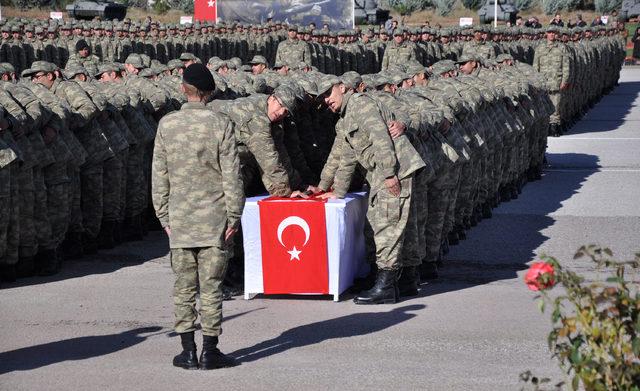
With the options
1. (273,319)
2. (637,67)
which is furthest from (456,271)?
(637,67)

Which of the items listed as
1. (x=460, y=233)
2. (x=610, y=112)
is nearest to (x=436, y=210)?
(x=460, y=233)

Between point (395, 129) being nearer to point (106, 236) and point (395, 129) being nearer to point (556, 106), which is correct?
point (106, 236)

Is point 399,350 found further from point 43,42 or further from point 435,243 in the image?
point 43,42

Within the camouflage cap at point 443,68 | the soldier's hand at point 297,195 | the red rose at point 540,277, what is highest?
the camouflage cap at point 443,68

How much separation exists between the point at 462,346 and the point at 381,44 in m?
30.8

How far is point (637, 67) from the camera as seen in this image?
54688mm

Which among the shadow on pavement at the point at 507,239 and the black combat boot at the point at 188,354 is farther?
the shadow on pavement at the point at 507,239

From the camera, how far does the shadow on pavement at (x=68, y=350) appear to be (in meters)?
8.21

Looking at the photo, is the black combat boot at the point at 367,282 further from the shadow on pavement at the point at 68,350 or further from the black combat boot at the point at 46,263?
the black combat boot at the point at 46,263

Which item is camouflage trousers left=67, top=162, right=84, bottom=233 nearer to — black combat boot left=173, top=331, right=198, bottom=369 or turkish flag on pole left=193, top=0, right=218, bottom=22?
black combat boot left=173, top=331, right=198, bottom=369

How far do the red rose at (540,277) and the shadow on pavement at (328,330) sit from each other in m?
3.55

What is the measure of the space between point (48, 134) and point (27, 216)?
75 centimetres

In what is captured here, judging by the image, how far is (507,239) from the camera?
43.4 ft

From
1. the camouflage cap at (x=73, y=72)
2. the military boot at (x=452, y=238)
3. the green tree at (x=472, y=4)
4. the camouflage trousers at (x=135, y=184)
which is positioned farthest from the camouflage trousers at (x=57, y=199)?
the green tree at (x=472, y=4)
